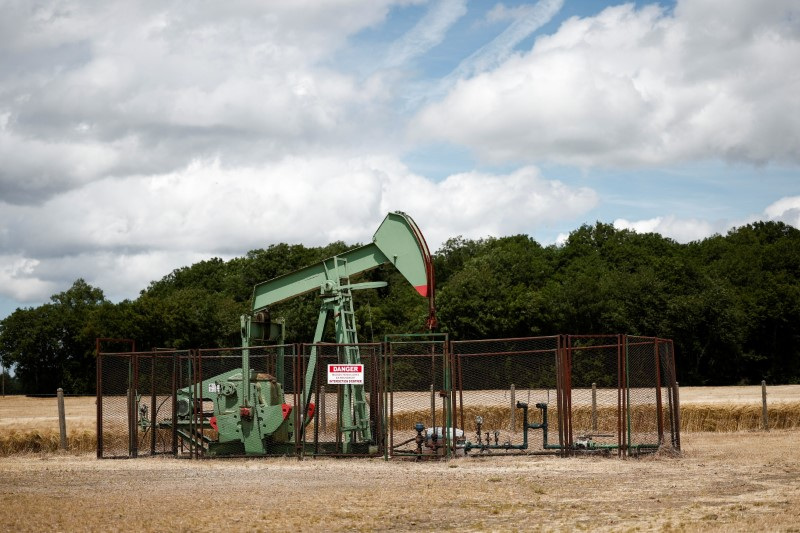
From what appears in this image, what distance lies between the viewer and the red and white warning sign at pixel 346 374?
21.2 metres

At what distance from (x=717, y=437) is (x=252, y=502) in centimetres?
1654

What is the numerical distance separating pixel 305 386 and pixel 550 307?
3840cm

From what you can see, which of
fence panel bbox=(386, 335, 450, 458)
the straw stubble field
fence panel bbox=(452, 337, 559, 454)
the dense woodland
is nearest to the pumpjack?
the straw stubble field

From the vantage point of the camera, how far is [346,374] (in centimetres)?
2130

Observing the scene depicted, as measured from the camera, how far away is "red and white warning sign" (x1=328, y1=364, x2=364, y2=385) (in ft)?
69.7

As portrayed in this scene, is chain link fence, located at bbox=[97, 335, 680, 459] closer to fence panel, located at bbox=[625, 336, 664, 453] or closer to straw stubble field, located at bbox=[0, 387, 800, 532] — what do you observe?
fence panel, located at bbox=[625, 336, 664, 453]

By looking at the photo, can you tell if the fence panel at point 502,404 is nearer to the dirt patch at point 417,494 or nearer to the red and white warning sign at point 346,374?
→ the dirt patch at point 417,494

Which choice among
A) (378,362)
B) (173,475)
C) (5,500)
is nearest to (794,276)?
(378,362)

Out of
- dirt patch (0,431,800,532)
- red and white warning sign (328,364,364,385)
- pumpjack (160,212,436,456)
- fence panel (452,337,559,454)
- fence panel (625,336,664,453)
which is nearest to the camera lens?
dirt patch (0,431,800,532)

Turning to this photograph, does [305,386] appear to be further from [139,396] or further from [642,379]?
[642,379]

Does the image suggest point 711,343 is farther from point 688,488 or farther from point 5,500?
point 5,500

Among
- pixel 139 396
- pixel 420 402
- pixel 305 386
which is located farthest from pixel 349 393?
pixel 420 402

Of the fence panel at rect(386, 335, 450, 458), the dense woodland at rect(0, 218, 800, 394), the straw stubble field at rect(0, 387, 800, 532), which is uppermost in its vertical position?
the dense woodland at rect(0, 218, 800, 394)

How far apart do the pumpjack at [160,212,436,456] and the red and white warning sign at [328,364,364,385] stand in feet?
1.56
